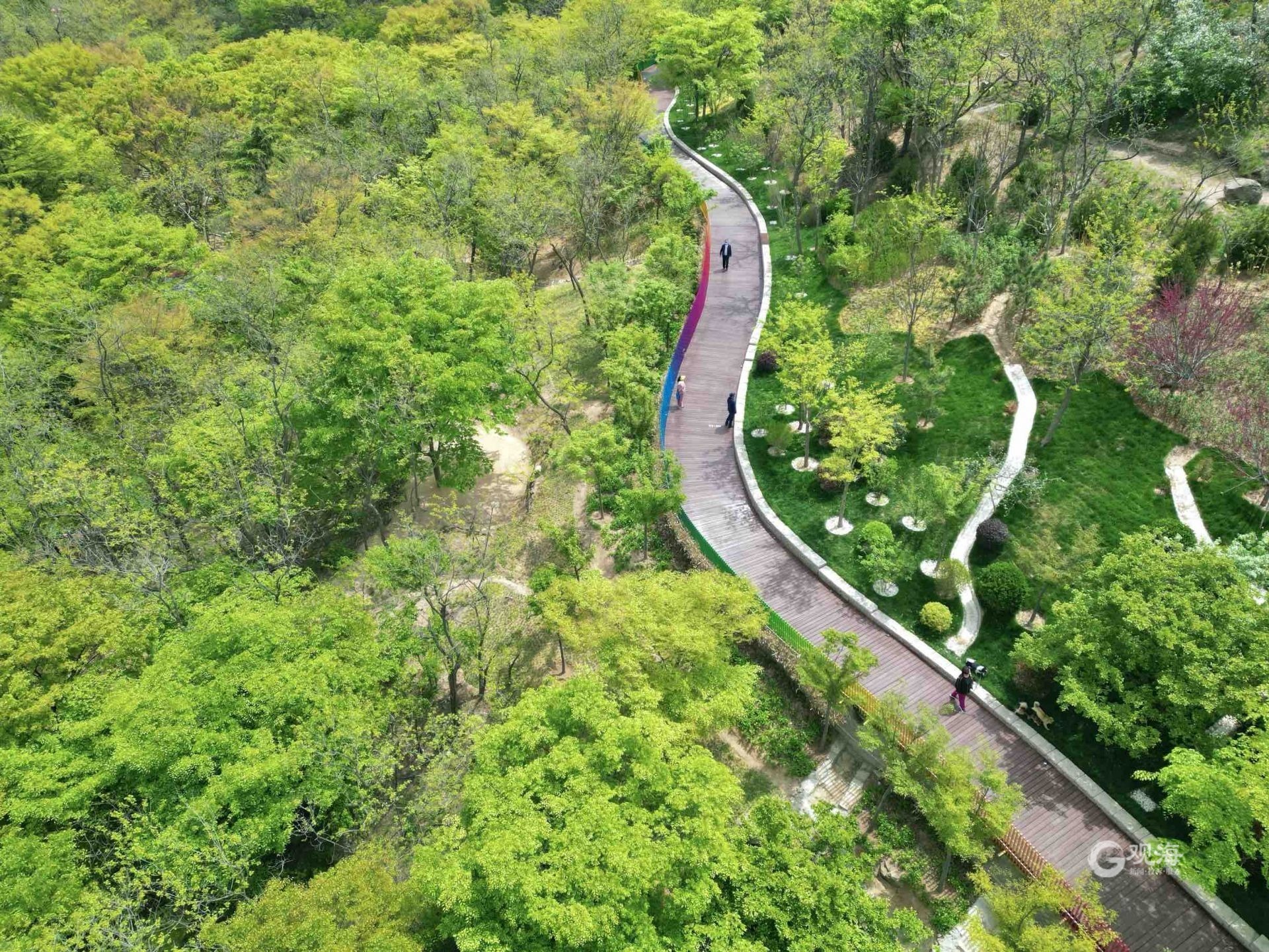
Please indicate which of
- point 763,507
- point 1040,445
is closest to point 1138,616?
point 1040,445

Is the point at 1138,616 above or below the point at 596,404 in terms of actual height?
above

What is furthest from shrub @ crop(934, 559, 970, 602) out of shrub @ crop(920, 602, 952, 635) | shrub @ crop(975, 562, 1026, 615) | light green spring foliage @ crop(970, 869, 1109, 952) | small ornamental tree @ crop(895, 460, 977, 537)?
light green spring foliage @ crop(970, 869, 1109, 952)

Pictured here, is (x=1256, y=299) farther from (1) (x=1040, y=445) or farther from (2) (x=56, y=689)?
(2) (x=56, y=689)

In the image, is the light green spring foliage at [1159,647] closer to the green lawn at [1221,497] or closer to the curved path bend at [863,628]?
the curved path bend at [863,628]

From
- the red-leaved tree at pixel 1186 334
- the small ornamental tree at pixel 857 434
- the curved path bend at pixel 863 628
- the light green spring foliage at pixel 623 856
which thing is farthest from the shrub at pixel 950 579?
the red-leaved tree at pixel 1186 334

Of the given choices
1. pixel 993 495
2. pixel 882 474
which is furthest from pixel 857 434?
pixel 993 495

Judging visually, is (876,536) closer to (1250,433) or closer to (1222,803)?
(1222,803)

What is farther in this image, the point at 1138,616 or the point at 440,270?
the point at 440,270
